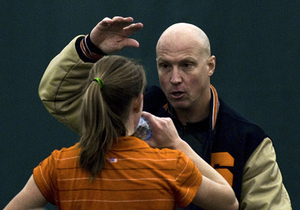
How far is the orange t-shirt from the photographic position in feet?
3.92

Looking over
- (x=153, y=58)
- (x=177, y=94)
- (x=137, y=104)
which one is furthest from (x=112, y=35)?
A: (x=153, y=58)

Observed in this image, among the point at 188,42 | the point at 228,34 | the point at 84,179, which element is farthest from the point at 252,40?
the point at 84,179

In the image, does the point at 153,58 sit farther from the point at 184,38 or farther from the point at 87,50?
the point at 87,50

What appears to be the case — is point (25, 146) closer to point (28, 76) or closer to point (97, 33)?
point (28, 76)

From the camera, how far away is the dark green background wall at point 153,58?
2.79 m

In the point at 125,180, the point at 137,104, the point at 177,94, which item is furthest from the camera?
the point at 177,94

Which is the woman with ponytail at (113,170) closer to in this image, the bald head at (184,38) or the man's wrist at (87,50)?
the man's wrist at (87,50)

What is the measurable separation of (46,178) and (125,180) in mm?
237

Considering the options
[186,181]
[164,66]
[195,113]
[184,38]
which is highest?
[184,38]

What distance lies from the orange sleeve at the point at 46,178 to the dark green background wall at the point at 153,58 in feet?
5.64

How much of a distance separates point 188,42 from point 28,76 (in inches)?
56.0

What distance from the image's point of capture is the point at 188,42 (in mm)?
2014

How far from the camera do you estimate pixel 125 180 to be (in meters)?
1.20

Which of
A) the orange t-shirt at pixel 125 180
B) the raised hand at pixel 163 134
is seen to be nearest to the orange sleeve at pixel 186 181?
the orange t-shirt at pixel 125 180
